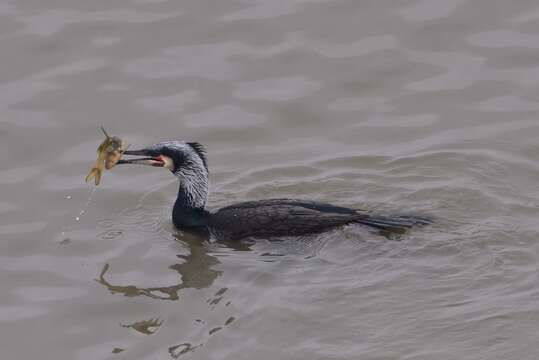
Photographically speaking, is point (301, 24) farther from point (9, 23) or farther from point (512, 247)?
point (512, 247)

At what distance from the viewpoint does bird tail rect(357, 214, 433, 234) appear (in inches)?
453

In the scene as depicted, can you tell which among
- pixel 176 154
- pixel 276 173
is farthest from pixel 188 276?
pixel 276 173

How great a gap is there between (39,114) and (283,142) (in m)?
3.15

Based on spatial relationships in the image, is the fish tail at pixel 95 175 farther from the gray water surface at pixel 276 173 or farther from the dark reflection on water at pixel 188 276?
the dark reflection on water at pixel 188 276

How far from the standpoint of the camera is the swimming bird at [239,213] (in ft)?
38.0

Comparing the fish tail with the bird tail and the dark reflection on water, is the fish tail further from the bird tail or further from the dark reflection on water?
the bird tail

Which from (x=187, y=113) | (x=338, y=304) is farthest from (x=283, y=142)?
(x=338, y=304)

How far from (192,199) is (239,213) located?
665 millimetres

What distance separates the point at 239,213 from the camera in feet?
39.0

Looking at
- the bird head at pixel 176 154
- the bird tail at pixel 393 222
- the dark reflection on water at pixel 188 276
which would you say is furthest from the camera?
the bird head at pixel 176 154

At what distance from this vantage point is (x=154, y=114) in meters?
14.4

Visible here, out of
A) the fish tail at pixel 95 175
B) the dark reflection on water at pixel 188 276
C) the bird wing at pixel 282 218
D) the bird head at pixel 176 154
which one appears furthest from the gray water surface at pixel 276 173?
the bird head at pixel 176 154

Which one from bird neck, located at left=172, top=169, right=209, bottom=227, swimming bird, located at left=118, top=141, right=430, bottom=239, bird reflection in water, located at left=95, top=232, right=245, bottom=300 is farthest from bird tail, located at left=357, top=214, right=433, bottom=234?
bird neck, located at left=172, top=169, right=209, bottom=227

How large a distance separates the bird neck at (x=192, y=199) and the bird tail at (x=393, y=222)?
5.88 ft
